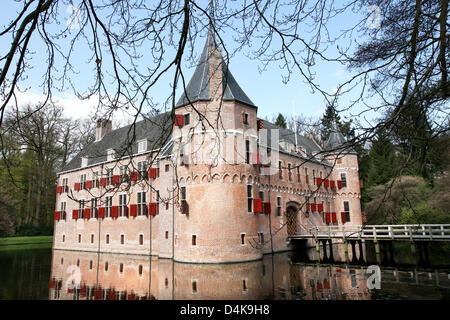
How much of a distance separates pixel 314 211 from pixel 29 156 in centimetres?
3044

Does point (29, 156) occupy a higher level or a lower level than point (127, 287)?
higher

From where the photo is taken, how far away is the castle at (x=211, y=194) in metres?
16.7

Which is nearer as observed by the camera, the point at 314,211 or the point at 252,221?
the point at 252,221

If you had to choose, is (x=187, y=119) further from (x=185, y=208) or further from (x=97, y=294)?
(x=97, y=294)

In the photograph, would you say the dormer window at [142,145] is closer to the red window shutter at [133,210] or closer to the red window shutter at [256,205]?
the red window shutter at [133,210]

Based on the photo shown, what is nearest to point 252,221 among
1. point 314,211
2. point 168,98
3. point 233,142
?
point 233,142

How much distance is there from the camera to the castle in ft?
54.7

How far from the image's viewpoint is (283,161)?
78.5ft

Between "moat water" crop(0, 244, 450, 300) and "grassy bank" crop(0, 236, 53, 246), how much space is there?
54.6ft

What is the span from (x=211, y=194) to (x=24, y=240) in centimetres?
2603

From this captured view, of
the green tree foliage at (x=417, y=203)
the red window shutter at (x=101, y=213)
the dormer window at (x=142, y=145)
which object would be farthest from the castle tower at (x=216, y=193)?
the red window shutter at (x=101, y=213)

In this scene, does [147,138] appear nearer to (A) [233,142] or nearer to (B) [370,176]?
(A) [233,142]

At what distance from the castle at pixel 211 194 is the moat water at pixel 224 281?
168cm

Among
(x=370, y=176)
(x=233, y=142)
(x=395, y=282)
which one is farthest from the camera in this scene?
(x=370, y=176)
